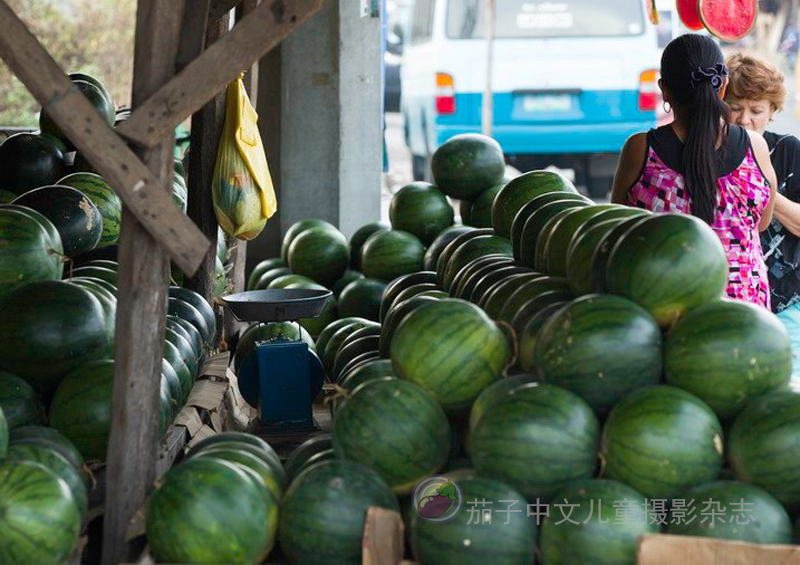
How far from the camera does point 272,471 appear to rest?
9.10 ft

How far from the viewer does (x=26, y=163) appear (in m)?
4.83

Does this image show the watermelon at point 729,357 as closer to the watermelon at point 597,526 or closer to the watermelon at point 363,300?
the watermelon at point 597,526

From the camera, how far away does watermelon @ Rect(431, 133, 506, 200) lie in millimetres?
5473

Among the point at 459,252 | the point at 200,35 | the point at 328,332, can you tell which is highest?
the point at 200,35

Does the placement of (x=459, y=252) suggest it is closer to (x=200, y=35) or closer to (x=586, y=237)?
(x=586, y=237)

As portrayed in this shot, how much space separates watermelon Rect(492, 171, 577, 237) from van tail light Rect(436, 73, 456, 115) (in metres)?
7.53

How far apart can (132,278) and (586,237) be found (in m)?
1.33

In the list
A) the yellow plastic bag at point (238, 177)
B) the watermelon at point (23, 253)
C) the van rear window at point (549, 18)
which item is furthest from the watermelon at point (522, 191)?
the van rear window at point (549, 18)

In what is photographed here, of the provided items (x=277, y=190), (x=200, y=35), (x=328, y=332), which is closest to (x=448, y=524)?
(x=200, y=35)

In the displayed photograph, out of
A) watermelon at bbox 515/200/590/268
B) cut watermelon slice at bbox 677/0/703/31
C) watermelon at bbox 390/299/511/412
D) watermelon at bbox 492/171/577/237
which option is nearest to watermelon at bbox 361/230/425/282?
watermelon at bbox 492/171/577/237

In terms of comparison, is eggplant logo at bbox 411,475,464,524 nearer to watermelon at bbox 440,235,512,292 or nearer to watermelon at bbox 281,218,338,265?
watermelon at bbox 440,235,512,292

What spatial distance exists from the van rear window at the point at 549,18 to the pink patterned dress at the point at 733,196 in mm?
8307

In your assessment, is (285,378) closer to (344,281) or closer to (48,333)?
(48,333)

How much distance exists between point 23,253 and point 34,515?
157cm
